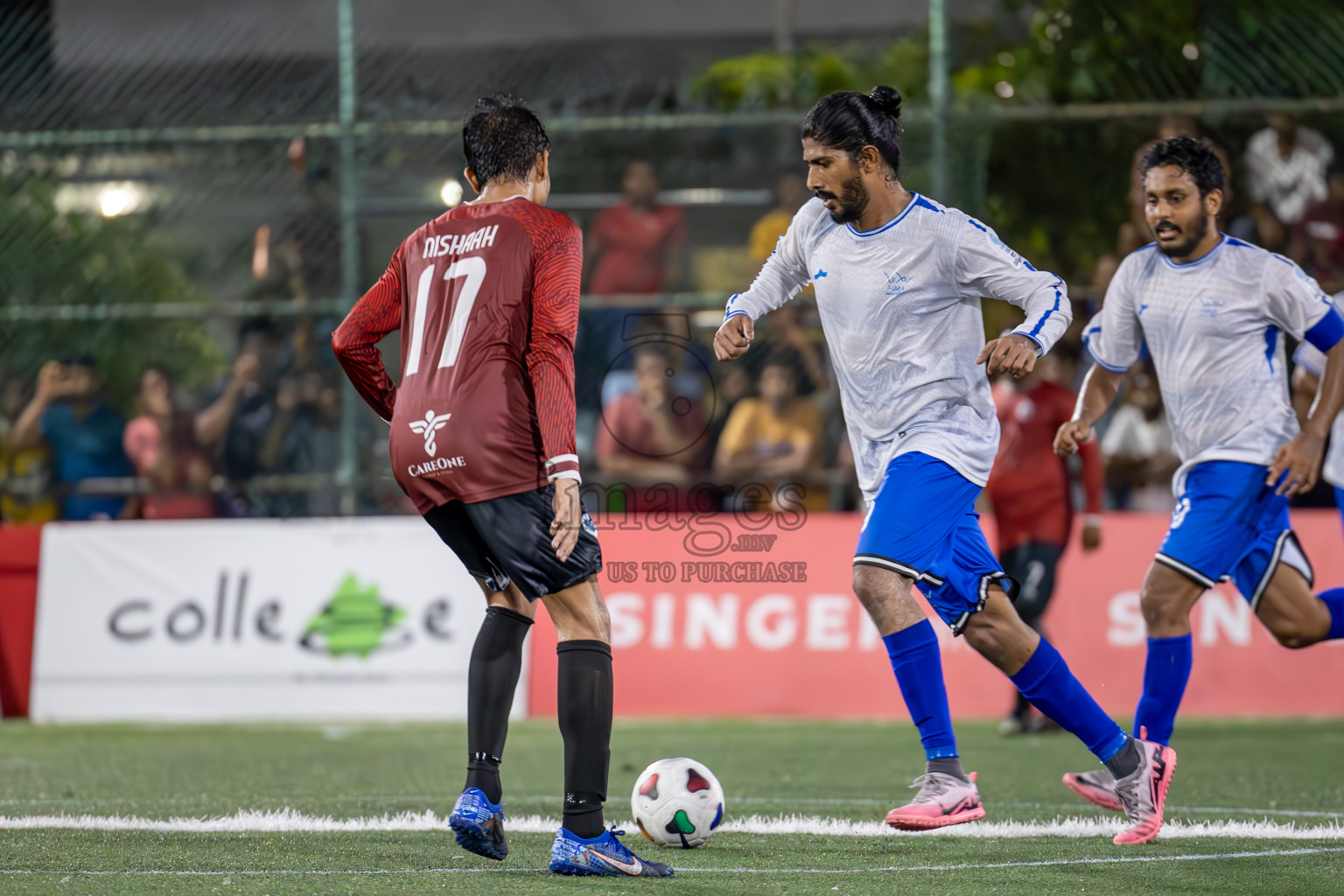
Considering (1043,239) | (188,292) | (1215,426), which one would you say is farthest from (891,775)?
(188,292)

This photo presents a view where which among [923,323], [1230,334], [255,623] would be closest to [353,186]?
[255,623]

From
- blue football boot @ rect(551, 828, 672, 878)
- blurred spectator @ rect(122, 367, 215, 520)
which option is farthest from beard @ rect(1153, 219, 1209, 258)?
blurred spectator @ rect(122, 367, 215, 520)

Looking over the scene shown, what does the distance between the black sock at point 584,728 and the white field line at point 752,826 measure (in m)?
1.05

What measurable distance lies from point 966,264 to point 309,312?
273 inches

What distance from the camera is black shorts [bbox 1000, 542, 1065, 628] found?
984 cm

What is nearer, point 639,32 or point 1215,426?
point 1215,426

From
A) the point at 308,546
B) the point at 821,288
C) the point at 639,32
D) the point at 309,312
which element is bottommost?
the point at 308,546

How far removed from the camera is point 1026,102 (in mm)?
10875

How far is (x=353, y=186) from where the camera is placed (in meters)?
11.2

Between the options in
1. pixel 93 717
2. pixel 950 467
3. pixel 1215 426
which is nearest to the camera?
pixel 950 467

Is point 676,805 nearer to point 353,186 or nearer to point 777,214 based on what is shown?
point 777,214

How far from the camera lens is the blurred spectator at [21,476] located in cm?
1138

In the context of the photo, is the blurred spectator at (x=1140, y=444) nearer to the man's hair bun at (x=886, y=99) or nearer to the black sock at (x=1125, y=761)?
the black sock at (x=1125, y=761)

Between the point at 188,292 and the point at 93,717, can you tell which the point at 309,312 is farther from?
the point at 93,717
